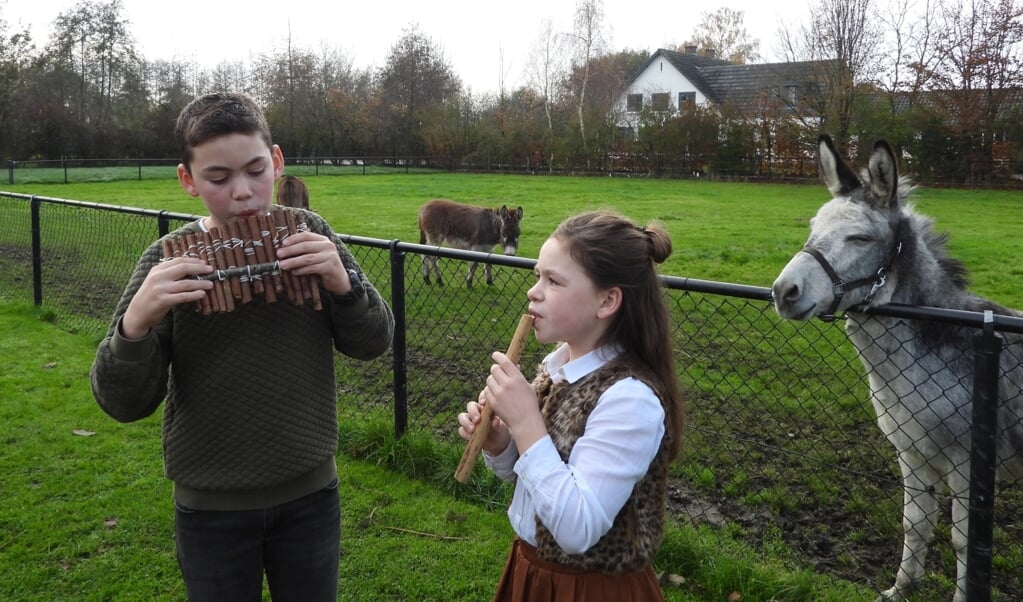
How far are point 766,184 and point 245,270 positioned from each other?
32.3 meters

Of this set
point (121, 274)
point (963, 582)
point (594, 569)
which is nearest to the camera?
point (594, 569)

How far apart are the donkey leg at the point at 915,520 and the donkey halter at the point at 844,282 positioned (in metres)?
0.80

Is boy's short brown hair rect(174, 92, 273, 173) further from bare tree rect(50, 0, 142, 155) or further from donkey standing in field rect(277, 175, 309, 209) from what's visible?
bare tree rect(50, 0, 142, 155)

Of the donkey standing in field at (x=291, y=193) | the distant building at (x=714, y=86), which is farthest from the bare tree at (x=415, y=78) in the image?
the donkey standing in field at (x=291, y=193)

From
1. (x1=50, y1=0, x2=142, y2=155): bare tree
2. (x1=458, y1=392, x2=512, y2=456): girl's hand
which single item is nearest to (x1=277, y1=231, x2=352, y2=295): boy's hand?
(x1=458, y1=392, x2=512, y2=456): girl's hand

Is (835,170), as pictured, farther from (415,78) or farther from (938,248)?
(415,78)

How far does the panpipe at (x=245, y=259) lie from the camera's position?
1916 mm

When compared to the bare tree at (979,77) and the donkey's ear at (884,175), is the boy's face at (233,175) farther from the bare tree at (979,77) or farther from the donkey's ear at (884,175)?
the bare tree at (979,77)

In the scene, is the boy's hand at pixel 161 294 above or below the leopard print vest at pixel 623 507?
above

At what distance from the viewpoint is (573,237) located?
1.91 m

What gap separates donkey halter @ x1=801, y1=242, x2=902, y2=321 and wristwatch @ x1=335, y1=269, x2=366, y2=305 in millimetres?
1956

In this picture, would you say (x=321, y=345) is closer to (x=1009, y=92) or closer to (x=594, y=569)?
(x=594, y=569)

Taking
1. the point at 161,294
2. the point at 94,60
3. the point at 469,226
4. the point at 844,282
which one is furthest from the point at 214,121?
the point at 94,60

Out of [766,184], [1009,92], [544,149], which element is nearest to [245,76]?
[544,149]
